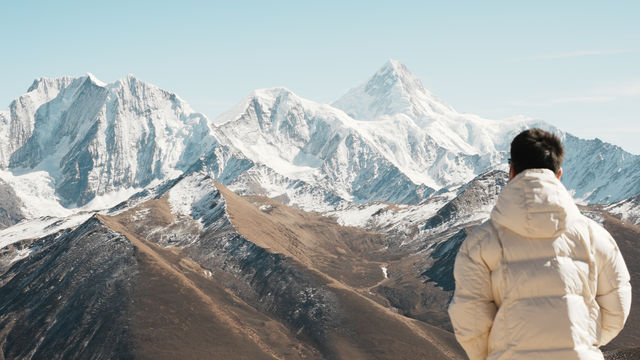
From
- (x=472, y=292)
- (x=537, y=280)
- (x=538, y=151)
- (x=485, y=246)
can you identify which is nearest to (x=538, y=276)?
(x=537, y=280)

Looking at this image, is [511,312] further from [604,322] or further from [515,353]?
[604,322]

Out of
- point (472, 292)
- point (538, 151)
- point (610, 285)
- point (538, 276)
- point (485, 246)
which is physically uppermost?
point (538, 151)

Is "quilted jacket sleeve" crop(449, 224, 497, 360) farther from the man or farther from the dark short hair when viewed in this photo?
the dark short hair

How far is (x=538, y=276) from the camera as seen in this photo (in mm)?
11625

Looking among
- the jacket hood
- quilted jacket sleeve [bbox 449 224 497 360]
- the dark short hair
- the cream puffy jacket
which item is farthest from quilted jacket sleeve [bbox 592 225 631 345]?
quilted jacket sleeve [bbox 449 224 497 360]

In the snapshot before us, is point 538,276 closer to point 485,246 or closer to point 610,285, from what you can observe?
point 485,246

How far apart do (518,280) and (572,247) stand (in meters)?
1.21

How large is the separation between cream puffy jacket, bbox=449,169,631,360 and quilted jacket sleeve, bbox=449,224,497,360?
0.02 metres

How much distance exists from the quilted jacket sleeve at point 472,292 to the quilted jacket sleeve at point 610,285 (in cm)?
214

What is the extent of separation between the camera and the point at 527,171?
38.6 feet

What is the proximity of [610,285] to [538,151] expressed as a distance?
2876 millimetres

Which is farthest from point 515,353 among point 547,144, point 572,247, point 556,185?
point 547,144

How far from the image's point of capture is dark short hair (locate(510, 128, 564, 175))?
12.1 metres

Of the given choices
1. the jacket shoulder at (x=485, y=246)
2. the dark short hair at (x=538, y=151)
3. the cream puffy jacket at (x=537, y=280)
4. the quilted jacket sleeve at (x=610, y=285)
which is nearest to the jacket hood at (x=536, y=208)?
the cream puffy jacket at (x=537, y=280)
